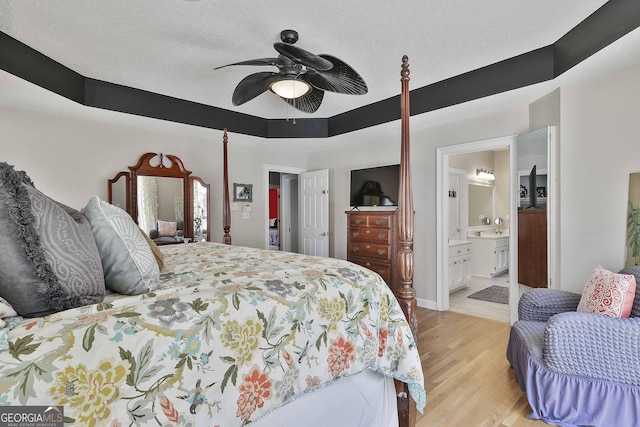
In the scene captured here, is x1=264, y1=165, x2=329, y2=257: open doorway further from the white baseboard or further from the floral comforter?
the floral comforter

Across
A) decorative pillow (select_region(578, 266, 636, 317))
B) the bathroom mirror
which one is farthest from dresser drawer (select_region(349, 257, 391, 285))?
the bathroom mirror

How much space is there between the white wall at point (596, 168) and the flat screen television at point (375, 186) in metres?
1.83

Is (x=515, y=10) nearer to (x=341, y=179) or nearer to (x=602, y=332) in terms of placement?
(x=602, y=332)

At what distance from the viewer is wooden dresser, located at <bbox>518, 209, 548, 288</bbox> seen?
291cm

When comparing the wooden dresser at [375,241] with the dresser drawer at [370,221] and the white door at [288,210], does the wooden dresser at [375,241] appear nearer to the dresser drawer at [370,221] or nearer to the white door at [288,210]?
the dresser drawer at [370,221]

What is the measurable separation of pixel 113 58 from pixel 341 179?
3227 mm

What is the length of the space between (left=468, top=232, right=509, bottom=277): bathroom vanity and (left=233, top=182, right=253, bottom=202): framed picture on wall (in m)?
3.83

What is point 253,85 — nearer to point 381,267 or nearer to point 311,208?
point 381,267

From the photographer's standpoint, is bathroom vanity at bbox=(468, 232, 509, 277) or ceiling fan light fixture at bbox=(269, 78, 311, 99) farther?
bathroom vanity at bbox=(468, 232, 509, 277)

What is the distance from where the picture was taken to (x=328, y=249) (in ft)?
16.6

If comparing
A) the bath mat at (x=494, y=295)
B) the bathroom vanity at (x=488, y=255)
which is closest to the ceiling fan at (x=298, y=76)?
the bath mat at (x=494, y=295)

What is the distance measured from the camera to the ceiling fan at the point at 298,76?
6.48 feet

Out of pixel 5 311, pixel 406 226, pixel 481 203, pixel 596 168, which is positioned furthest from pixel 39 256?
pixel 481 203

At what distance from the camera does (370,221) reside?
4.04m
